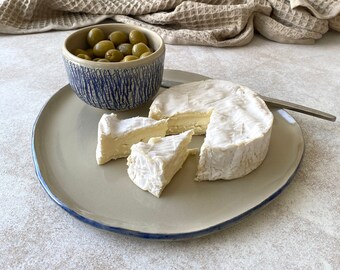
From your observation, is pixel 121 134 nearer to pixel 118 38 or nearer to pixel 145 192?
pixel 145 192

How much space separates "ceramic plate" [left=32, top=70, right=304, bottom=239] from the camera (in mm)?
564

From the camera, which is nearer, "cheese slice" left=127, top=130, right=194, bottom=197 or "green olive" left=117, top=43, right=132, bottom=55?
"cheese slice" left=127, top=130, right=194, bottom=197

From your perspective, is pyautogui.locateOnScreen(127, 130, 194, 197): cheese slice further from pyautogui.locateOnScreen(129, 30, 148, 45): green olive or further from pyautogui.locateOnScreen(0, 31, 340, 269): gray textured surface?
pyautogui.locateOnScreen(129, 30, 148, 45): green olive

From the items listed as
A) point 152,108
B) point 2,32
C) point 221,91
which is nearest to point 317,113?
point 221,91

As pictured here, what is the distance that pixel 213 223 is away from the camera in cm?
56

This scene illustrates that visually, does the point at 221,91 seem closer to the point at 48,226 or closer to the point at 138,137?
the point at 138,137

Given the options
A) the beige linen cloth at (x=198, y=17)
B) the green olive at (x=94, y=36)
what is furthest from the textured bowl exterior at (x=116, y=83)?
the beige linen cloth at (x=198, y=17)

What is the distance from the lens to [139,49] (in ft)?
2.60

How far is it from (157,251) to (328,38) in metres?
1.10

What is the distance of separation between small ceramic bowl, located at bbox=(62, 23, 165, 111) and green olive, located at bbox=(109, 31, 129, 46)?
91 mm

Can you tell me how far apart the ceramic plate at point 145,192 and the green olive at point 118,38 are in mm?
204

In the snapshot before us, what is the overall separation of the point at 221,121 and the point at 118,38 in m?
0.32

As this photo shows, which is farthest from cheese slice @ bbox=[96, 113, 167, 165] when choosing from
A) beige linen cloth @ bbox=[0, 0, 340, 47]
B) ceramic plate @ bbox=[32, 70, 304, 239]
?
beige linen cloth @ bbox=[0, 0, 340, 47]

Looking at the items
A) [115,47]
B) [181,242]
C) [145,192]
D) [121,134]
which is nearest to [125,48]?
[115,47]
